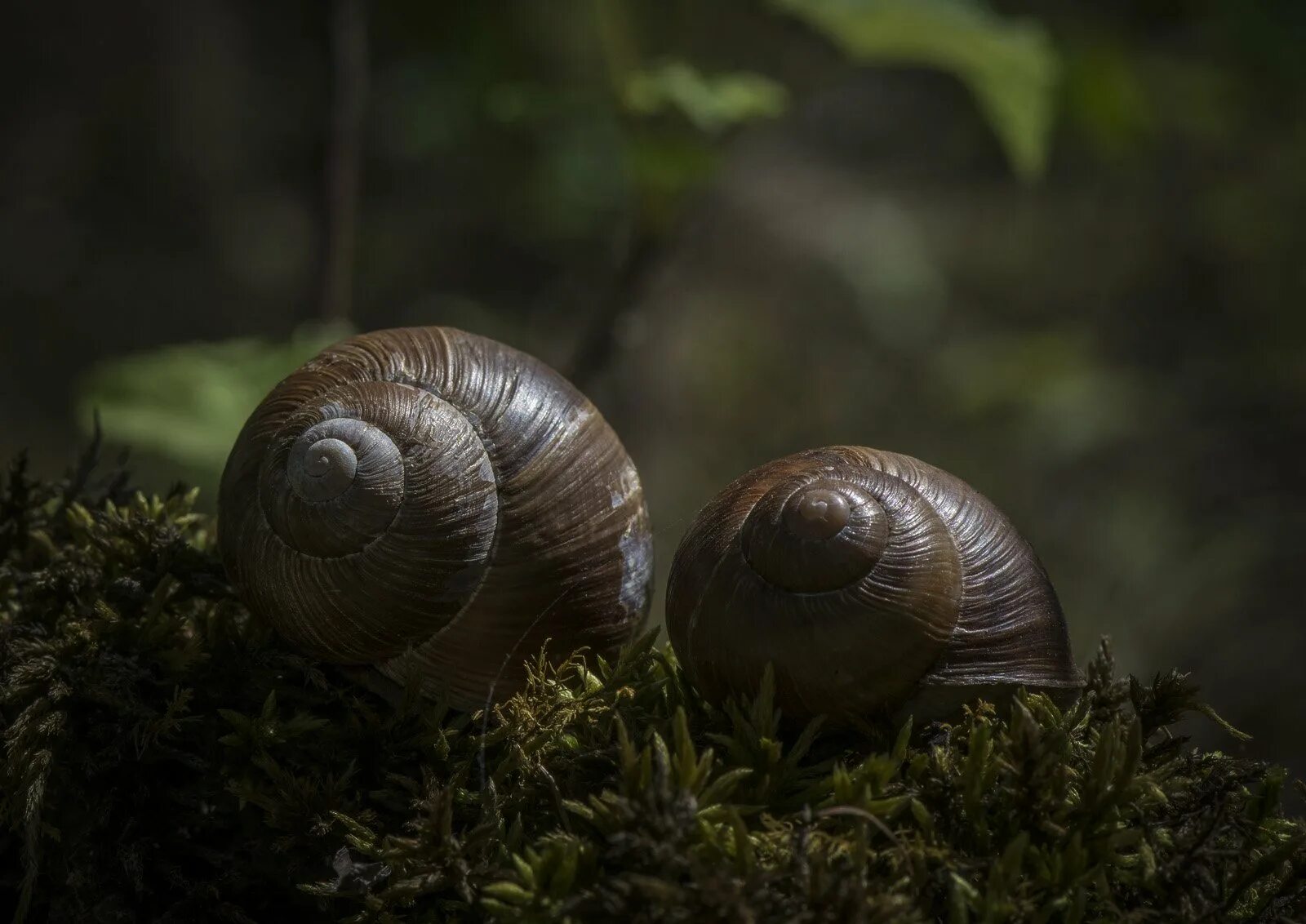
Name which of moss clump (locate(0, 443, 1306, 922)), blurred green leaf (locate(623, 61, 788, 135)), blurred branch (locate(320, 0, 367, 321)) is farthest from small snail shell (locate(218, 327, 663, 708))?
blurred branch (locate(320, 0, 367, 321))

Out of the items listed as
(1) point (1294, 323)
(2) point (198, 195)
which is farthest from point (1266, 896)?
(2) point (198, 195)

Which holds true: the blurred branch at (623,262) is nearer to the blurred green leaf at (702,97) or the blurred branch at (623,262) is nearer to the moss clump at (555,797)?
the blurred green leaf at (702,97)

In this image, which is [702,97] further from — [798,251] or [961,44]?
[798,251]

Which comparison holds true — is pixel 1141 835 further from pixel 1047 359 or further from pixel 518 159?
pixel 518 159

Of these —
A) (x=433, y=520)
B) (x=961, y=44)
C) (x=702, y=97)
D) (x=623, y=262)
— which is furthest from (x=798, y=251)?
(x=433, y=520)

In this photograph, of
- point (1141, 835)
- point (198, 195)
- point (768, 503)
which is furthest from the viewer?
point (198, 195)

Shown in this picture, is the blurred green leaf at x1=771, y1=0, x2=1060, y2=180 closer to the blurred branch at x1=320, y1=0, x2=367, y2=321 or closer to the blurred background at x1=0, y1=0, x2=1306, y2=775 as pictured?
the blurred background at x1=0, y1=0, x2=1306, y2=775
